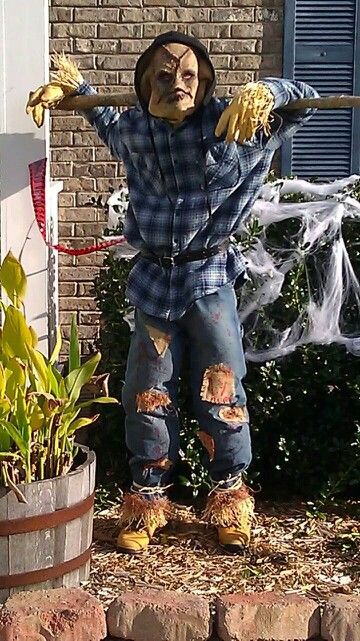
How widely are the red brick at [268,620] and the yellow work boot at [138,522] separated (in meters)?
0.67

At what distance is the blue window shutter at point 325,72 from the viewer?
5410mm

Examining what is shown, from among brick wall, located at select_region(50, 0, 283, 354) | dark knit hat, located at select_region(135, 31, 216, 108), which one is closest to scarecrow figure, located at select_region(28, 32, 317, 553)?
dark knit hat, located at select_region(135, 31, 216, 108)

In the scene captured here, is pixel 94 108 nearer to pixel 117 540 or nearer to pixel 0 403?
pixel 0 403

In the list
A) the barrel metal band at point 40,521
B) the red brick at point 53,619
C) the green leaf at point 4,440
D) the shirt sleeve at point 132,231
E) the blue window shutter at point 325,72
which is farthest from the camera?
the blue window shutter at point 325,72

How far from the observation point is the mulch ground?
3.21 meters

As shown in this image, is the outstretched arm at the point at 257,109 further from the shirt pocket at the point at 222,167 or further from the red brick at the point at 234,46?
the red brick at the point at 234,46

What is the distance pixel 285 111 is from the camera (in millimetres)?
3258

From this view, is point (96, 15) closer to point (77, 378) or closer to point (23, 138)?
point (23, 138)

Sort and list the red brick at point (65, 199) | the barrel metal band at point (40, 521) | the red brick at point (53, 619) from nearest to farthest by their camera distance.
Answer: the red brick at point (53, 619)
the barrel metal band at point (40, 521)
the red brick at point (65, 199)

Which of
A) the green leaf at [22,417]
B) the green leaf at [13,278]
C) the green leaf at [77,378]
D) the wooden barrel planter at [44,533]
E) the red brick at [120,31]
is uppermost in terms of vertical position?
the red brick at [120,31]

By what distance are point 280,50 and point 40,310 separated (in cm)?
237

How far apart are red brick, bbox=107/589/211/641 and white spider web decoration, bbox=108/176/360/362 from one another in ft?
4.04

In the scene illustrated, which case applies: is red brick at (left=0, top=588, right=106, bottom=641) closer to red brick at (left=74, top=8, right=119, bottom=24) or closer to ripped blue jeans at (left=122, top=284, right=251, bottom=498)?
ripped blue jeans at (left=122, top=284, right=251, bottom=498)

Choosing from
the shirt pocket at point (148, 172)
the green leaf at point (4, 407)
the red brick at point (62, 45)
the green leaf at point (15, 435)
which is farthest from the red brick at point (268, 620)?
the red brick at point (62, 45)
